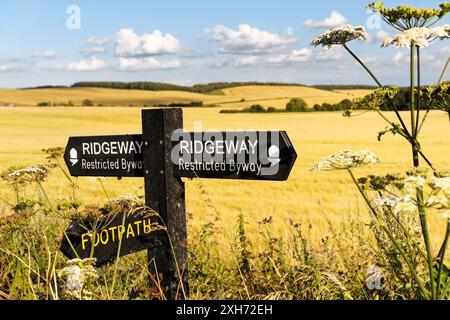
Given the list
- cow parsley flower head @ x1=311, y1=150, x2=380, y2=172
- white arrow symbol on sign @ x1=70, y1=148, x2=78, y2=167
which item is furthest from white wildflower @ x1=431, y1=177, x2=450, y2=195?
white arrow symbol on sign @ x1=70, y1=148, x2=78, y2=167

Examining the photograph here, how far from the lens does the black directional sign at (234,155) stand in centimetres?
334

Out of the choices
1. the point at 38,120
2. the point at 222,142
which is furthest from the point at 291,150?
the point at 38,120

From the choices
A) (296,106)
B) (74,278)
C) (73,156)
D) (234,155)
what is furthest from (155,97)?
(74,278)

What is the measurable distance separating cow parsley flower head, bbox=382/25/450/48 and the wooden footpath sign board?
0.85 m

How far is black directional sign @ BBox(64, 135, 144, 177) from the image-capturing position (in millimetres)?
3916

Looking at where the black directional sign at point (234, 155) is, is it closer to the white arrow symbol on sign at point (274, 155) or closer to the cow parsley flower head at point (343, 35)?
the white arrow symbol on sign at point (274, 155)

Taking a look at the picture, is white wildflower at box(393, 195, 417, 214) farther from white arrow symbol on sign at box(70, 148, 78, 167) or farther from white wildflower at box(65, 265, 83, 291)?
white arrow symbol on sign at box(70, 148, 78, 167)

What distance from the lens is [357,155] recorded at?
286 cm

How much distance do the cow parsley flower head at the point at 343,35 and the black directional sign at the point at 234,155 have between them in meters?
0.87

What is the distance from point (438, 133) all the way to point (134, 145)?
94.1 feet

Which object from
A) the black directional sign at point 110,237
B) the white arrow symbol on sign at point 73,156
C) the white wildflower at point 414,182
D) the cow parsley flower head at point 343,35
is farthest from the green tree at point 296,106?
the white wildflower at point 414,182

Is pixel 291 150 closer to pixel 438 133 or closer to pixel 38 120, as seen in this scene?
pixel 438 133

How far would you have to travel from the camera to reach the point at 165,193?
368cm

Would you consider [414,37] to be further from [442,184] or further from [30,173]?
[30,173]
